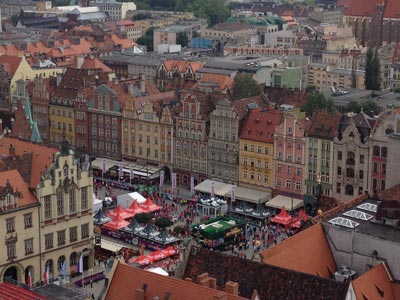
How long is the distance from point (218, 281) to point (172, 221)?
49.2 meters

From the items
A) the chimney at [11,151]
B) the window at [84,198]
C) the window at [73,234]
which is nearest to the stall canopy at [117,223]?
the window at [84,198]

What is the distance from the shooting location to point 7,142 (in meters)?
105

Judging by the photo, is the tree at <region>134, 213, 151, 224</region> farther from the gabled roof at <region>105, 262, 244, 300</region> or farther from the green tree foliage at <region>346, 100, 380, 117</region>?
the green tree foliage at <region>346, 100, 380, 117</region>

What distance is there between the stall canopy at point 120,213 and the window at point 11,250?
77.6 feet

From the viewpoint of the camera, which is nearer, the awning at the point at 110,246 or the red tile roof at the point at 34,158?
the red tile roof at the point at 34,158

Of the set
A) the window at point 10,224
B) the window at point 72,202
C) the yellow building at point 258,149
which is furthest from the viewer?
the yellow building at point 258,149

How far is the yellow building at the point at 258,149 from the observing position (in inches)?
5054

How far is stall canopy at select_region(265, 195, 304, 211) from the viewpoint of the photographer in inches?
4811

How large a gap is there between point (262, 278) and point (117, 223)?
47.6 meters

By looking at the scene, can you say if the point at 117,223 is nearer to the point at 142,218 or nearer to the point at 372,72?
the point at 142,218

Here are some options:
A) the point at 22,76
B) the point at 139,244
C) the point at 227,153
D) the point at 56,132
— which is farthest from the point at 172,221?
the point at 22,76

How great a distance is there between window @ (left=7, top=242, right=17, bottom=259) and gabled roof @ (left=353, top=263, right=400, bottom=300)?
38315mm

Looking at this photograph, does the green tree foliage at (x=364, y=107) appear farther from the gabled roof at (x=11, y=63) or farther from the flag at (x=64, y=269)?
the flag at (x=64, y=269)

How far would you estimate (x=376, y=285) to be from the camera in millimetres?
70438
